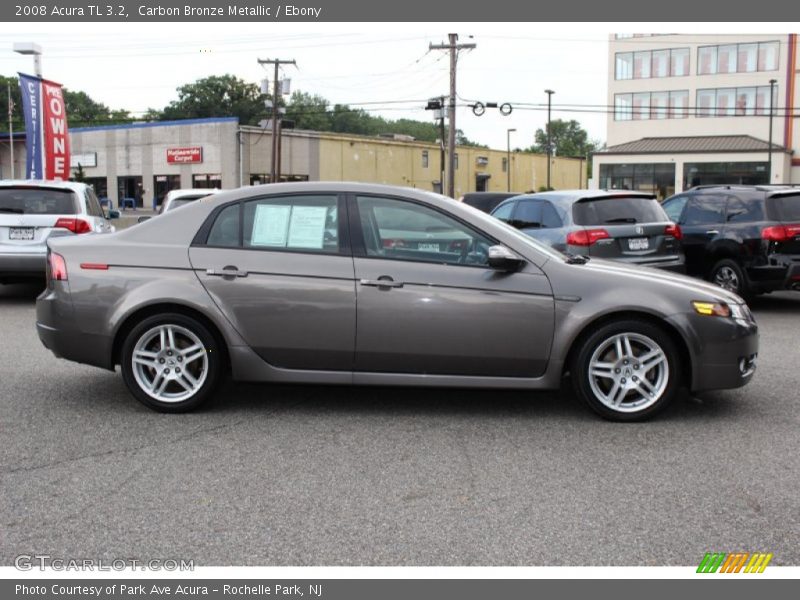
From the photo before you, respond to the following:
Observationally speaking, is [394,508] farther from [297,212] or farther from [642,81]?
[642,81]

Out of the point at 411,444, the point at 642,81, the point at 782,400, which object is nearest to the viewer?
the point at 411,444

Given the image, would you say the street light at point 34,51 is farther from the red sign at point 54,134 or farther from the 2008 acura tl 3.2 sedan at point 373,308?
the 2008 acura tl 3.2 sedan at point 373,308

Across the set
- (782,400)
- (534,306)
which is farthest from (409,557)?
(782,400)

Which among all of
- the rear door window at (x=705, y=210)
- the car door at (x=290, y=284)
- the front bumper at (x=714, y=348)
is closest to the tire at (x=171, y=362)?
the car door at (x=290, y=284)

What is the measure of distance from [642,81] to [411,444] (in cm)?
6918

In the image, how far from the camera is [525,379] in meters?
5.67

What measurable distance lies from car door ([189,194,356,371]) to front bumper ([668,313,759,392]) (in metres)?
2.23

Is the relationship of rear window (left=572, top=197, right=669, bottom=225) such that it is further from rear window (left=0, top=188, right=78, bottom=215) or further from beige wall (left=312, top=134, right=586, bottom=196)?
beige wall (left=312, top=134, right=586, bottom=196)

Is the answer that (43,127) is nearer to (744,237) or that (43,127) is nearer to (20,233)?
(20,233)

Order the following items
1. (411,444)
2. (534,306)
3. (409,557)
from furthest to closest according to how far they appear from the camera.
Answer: (534,306)
(411,444)
(409,557)

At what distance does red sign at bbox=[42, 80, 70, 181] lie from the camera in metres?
21.1

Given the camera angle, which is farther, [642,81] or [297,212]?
[642,81]

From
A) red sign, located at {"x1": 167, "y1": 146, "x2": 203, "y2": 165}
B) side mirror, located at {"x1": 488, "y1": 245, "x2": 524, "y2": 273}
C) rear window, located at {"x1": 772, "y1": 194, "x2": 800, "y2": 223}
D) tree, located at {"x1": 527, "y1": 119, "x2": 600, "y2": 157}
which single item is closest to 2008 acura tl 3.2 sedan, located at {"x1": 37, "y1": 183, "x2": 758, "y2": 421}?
side mirror, located at {"x1": 488, "y1": 245, "x2": 524, "y2": 273}

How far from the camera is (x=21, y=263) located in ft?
36.7
